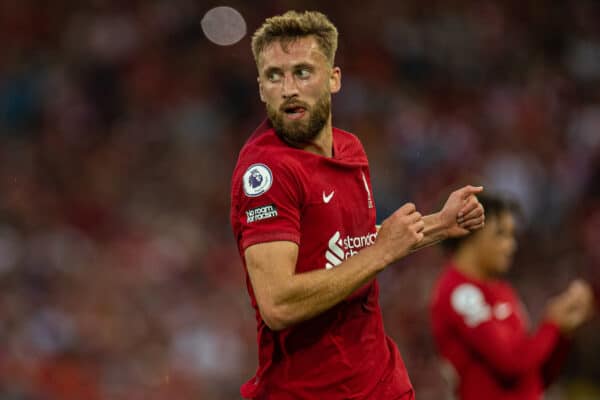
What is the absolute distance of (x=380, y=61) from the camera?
12.6 m

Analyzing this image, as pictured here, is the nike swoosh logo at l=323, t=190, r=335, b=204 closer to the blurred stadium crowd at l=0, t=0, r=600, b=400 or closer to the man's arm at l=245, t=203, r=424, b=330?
the man's arm at l=245, t=203, r=424, b=330

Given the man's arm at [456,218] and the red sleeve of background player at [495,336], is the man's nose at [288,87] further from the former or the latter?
the red sleeve of background player at [495,336]

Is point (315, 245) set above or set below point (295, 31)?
below

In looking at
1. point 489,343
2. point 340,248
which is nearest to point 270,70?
point 340,248

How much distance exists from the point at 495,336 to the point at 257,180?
2.59m

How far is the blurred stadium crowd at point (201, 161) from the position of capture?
9148 mm

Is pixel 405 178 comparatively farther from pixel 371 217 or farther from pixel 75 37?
pixel 371 217

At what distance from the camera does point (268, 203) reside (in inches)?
132

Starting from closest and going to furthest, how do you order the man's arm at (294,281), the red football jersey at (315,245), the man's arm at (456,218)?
the man's arm at (294,281), the red football jersey at (315,245), the man's arm at (456,218)

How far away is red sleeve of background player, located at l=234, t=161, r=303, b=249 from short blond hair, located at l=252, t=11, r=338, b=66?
0.47 metres

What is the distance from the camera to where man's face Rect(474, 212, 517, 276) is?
19.3 feet

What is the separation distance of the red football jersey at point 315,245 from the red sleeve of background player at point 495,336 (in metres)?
1.94

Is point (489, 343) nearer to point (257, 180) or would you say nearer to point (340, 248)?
point (340, 248)

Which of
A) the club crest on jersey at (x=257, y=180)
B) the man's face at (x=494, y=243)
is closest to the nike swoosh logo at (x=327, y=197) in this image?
the club crest on jersey at (x=257, y=180)
